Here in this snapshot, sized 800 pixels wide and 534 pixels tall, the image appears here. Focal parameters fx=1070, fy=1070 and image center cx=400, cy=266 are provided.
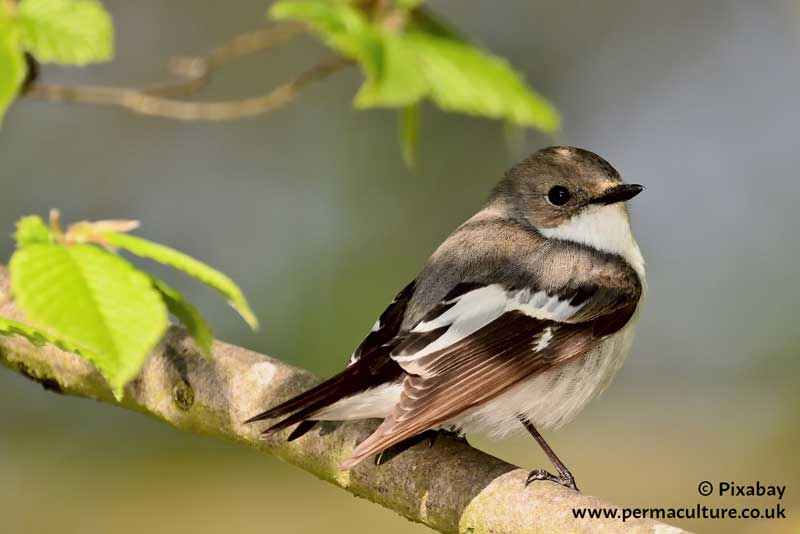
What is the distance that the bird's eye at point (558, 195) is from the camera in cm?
371

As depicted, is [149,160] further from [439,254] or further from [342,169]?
[439,254]

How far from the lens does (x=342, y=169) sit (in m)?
8.11

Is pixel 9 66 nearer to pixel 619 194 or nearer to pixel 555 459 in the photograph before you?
pixel 555 459

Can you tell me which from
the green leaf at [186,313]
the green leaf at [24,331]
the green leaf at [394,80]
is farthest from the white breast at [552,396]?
the green leaf at [24,331]

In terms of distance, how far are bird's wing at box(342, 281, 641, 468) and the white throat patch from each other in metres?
0.19

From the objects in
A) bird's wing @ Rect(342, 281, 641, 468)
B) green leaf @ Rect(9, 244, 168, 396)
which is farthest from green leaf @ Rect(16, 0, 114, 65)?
bird's wing @ Rect(342, 281, 641, 468)

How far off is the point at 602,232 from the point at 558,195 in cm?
21

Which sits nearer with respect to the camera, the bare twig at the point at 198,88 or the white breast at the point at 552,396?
the bare twig at the point at 198,88

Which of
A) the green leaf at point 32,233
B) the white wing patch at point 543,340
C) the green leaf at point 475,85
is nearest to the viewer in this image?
the green leaf at point 32,233

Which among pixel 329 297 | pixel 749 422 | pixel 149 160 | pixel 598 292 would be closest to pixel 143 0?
pixel 149 160

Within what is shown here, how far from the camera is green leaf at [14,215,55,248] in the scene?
5.84 ft

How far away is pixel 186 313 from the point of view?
6.68 feet

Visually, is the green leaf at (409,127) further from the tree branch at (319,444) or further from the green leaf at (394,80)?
the tree branch at (319,444)

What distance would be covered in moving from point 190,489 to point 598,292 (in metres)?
3.06
